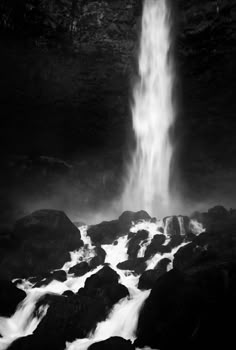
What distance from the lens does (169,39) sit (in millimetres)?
34156

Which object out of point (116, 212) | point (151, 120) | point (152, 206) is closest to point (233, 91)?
point (151, 120)

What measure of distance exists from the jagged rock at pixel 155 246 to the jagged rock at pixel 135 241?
130cm

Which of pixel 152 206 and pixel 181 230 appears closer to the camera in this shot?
pixel 181 230

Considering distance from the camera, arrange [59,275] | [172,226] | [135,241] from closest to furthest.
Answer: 1. [59,275]
2. [135,241]
3. [172,226]

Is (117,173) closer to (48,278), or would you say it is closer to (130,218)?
(130,218)

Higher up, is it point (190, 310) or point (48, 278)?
point (48, 278)

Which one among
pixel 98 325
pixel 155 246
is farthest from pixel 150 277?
pixel 98 325

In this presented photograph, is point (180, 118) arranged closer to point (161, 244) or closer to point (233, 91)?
point (233, 91)

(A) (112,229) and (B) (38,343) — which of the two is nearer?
(B) (38,343)

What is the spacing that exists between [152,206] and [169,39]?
17568mm

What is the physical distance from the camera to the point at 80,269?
22.4 metres

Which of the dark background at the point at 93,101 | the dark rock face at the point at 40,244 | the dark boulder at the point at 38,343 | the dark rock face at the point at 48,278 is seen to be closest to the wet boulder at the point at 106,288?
the dark boulder at the point at 38,343

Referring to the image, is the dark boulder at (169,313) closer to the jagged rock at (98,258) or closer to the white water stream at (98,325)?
the white water stream at (98,325)

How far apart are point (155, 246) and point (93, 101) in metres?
18.9
